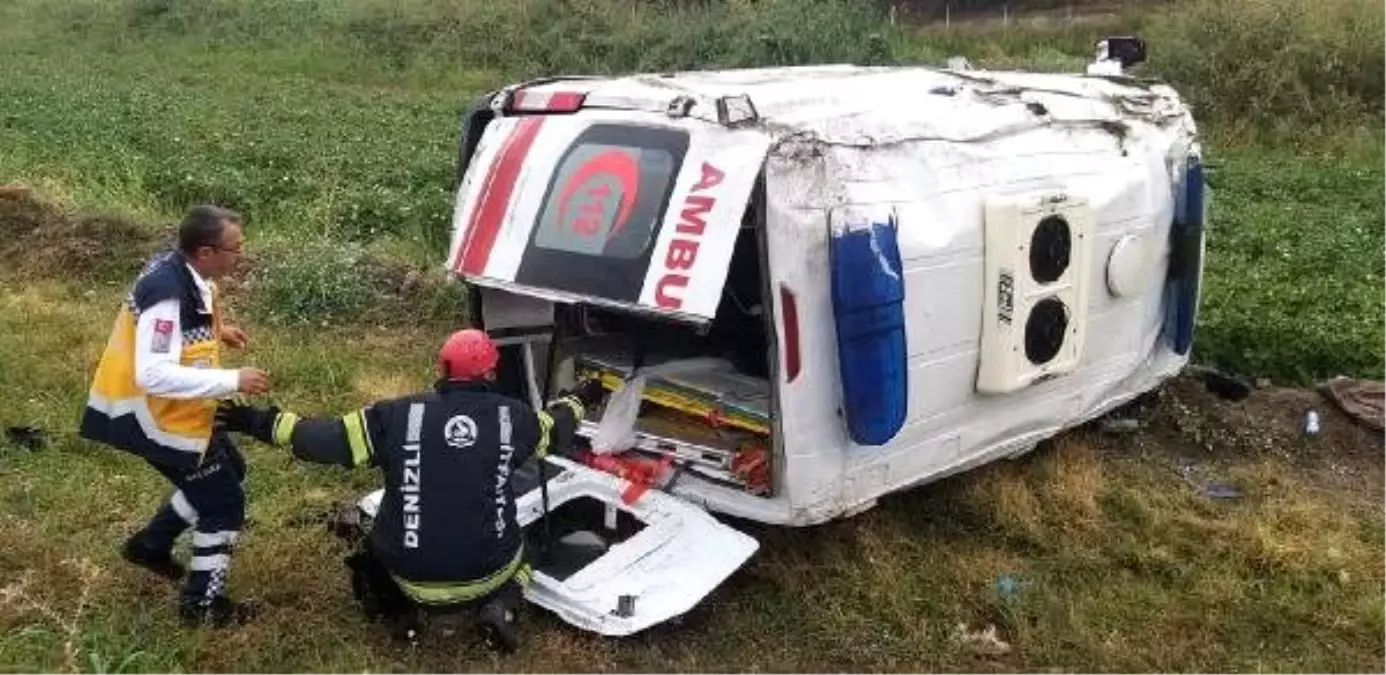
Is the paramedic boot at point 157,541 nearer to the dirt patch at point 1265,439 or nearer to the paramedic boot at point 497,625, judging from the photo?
the paramedic boot at point 497,625

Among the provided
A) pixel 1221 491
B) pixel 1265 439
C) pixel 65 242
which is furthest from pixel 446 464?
pixel 65 242

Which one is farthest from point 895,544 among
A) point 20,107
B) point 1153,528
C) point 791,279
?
point 20,107

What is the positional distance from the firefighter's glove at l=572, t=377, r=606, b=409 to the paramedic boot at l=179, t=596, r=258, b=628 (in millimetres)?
1545

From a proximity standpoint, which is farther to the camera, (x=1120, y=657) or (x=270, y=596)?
(x=270, y=596)

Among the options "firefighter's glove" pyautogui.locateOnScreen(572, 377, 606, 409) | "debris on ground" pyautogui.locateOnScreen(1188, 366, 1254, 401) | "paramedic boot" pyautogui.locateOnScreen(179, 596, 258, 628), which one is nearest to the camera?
"paramedic boot" pyautogui.locateOnScreen(179, 596, 258, 628)

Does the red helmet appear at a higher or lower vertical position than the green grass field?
higher

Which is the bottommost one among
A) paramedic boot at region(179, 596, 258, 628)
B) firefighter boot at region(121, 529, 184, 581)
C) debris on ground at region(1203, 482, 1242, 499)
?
debris on ground at region(1203, 482, 1242, 499)

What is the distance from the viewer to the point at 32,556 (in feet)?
16.6

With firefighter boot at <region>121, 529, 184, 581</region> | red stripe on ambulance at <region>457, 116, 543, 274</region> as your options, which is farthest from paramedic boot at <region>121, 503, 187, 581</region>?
red stripe on ambulance at <region>457, 116, 543, 274</region>

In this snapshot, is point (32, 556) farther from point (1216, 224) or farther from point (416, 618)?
point (1216, 224)

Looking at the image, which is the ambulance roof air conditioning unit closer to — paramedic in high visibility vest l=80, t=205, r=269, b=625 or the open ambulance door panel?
the open ambulance door panel

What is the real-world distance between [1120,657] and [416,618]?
237 centimetres

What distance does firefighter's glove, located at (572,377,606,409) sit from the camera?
18.2ft

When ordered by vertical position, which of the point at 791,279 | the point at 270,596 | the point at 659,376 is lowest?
the point at 270,596
